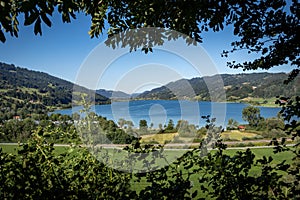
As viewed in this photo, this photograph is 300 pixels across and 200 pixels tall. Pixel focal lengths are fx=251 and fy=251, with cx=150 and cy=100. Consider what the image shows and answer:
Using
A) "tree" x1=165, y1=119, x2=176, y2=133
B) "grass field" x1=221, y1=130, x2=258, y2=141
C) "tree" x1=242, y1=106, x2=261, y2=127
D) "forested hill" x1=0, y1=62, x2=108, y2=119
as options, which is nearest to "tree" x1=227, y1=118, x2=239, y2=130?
"grass field" x1=221, y1=130, x2=258, y2=141

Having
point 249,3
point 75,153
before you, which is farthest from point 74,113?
point 249,3

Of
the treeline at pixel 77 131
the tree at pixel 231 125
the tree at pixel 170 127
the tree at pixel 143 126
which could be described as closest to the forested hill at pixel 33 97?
the treeline at pixel 77 131

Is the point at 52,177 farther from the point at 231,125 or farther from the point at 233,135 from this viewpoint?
the point at 233,135

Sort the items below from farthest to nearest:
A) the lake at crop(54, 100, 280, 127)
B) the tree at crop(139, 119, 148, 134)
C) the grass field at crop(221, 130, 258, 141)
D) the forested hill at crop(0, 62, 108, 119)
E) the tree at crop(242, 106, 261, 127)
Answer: the forested hill at crop(0, 62, 108, 119)
the tree at crop(242, 106, 261, 127)
the grass field at crop(221, 130, 258, 141)
the tree at crop(139, 119, 148, 134)
the lake at crop(54, 100, 280, 127)

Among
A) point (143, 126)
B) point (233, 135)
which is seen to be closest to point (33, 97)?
point (233, 135)

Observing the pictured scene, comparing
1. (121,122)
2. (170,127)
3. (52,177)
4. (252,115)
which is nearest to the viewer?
(52,177)

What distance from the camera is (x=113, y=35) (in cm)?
360

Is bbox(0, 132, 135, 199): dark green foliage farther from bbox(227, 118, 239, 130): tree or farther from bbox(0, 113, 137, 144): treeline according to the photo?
bbox(227, 118, 239, 130): tree

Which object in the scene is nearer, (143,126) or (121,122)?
(143,126)

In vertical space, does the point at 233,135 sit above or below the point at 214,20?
below

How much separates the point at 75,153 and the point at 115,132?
0.60 metres

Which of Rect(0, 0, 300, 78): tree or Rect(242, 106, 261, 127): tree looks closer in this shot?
Rect(0, 0, 300, 78): tree

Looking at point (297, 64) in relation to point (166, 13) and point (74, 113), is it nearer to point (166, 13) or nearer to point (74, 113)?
point (166, 13)

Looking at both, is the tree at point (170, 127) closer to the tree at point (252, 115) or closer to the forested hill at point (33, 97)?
the forested hill at point (33, 97)
